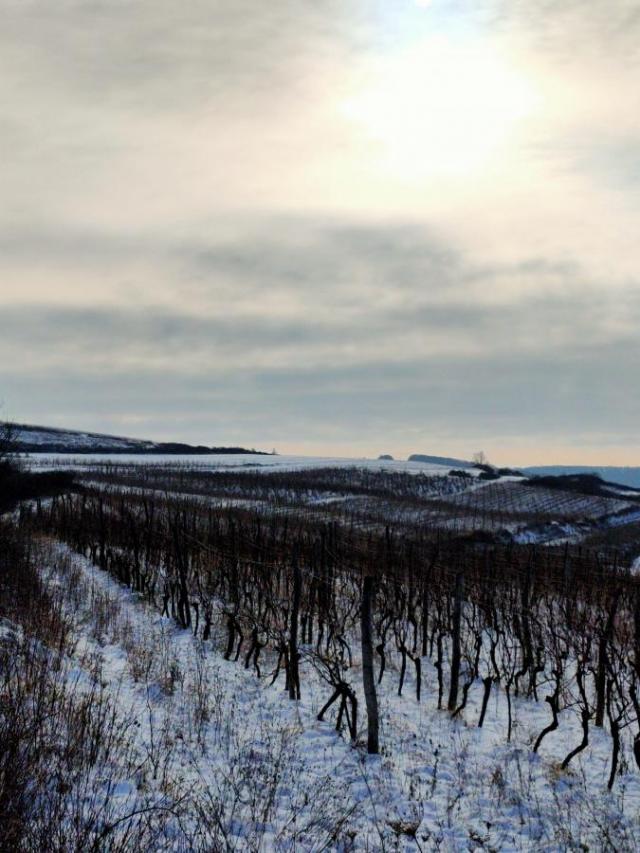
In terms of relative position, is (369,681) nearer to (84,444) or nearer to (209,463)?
(209,463)

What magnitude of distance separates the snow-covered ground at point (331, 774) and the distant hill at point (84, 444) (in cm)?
7948

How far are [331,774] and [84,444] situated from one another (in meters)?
103

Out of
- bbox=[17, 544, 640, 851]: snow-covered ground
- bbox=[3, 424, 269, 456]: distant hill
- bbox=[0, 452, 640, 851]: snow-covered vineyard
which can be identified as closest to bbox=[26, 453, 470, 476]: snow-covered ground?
bbox=[3, 424, 269, 456]: distant hill

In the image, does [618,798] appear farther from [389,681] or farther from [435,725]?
[389,681]

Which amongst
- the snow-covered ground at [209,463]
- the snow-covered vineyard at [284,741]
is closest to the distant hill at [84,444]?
the snow-covered ground at [209,463]

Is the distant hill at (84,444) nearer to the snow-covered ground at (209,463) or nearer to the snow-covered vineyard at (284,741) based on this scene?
the snow-covered ground at (209,463)

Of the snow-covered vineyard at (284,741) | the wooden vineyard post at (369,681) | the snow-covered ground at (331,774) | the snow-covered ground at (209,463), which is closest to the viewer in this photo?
the snow-covered vineyard at (284,741)

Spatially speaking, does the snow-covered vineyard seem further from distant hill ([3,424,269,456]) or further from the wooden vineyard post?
distant hill ([3,424,269,456])

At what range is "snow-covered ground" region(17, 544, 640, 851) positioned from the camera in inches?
209

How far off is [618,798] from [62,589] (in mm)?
12162

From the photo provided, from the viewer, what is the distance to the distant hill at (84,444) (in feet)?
298

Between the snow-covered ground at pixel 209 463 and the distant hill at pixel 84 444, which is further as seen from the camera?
the distant hill at pixel 84 444

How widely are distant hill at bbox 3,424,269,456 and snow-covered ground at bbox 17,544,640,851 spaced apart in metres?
79.5

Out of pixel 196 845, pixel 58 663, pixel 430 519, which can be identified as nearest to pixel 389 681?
pixel 58 663
